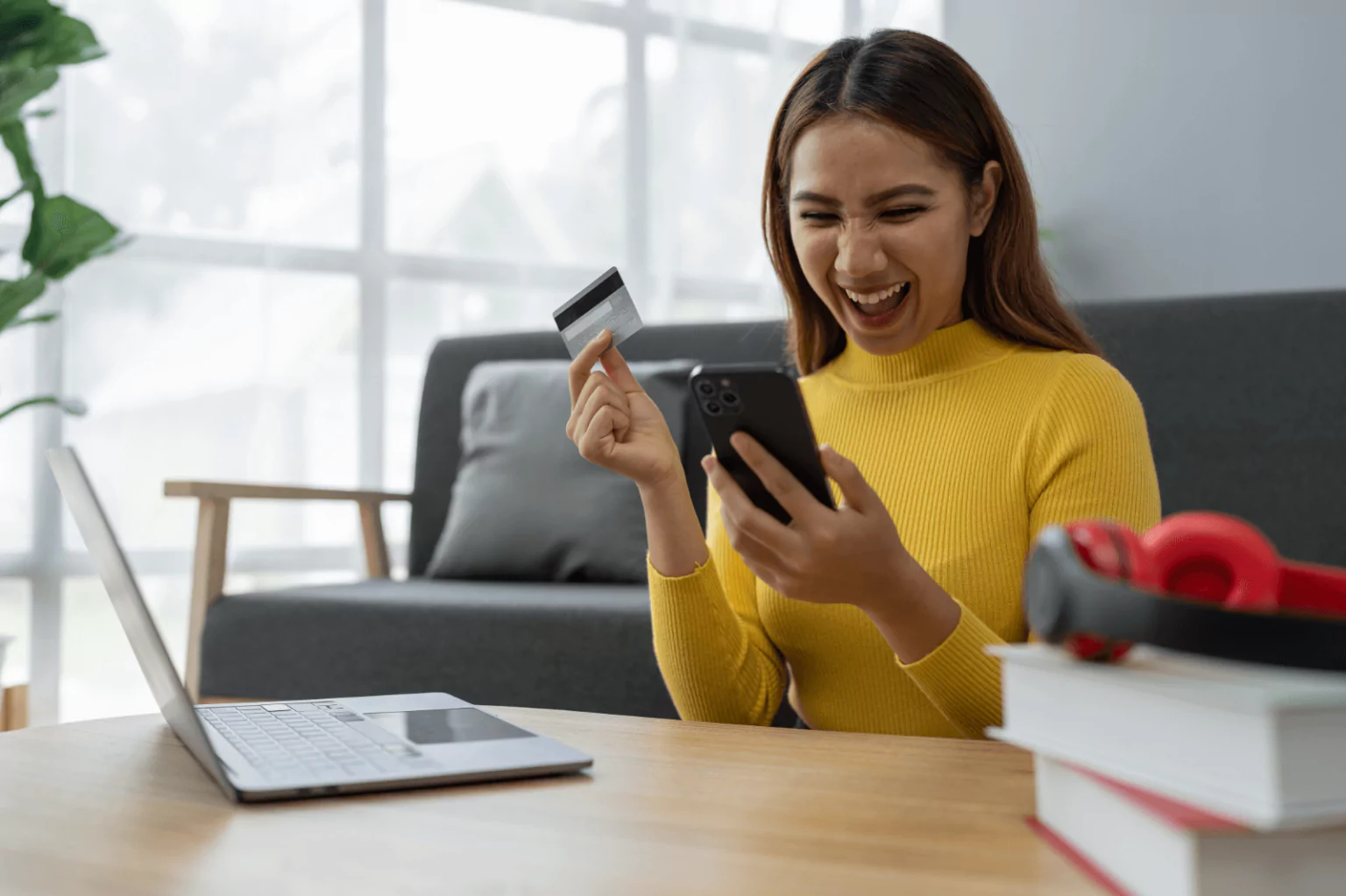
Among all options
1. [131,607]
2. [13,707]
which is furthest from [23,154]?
[131,607]

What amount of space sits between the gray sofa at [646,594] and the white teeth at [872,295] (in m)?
0.72

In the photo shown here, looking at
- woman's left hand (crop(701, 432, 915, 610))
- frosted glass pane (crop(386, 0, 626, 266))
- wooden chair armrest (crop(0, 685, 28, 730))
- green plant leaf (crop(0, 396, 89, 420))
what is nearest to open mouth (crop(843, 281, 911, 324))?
woman's left hand (crop(701, 432, 915, 610))

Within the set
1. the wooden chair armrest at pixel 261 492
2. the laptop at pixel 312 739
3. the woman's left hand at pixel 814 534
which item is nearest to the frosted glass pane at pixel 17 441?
the wooden chair armrest at pixel 261 492

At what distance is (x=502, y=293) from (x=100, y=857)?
9.57 feet

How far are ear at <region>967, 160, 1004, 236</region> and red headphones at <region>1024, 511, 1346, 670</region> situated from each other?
78 cm

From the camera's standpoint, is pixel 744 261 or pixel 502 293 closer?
pixel 502 293

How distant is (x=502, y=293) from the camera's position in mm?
3391

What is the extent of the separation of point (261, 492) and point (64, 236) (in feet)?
1.96

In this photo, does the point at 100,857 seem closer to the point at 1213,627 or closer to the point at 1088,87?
the point at 1213,627

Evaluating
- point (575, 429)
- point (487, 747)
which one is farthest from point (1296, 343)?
point (487, 747)

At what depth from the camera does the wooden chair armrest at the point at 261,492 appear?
2.11 meters

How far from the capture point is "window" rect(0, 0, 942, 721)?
2764mm

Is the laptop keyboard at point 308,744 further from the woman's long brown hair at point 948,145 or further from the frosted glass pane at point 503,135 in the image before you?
the frosted glass pane at point 503,135

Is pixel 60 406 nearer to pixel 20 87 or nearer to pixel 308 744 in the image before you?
pixel 20 87
